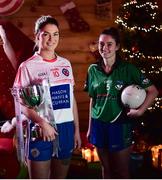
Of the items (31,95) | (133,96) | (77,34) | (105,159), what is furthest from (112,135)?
(77,34)

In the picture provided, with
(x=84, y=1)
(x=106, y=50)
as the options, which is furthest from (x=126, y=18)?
(x=106, y=50)

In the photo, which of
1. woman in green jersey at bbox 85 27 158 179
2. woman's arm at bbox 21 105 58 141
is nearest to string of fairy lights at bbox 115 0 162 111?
woman in green jersey at bbox 85 27 158 179

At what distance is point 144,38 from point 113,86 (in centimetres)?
173

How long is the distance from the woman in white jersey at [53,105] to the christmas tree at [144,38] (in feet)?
6.00

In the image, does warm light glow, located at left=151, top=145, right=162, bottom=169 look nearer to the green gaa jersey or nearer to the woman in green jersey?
the woman in green jersey

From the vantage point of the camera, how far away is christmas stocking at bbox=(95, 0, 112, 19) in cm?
583

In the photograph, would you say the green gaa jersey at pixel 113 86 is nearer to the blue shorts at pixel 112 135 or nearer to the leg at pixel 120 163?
the blue shorts at pixel 112 135

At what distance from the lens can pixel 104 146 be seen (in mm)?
3467

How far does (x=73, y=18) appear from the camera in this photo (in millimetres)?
5824

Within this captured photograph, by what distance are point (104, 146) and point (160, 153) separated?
184 centimetres

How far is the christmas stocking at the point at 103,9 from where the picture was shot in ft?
19.1

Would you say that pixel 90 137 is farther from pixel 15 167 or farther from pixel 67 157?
pixel 15 167

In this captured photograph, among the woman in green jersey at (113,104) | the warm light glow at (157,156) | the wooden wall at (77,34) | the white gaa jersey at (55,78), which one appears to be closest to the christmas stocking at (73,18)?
the wooden wall at (77,34)

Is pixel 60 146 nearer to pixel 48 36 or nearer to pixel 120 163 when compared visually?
pixel 120 163
